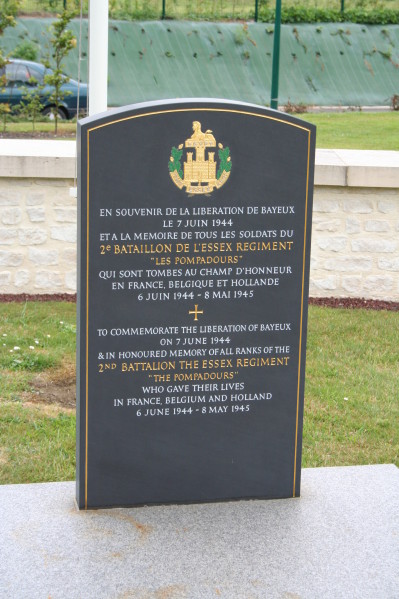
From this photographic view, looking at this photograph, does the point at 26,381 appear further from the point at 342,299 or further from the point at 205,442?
the point at 342,299

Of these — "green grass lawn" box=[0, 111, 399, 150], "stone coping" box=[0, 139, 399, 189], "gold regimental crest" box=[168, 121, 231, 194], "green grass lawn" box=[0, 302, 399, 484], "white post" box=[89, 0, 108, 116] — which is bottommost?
"green grass lawn" box=[0, 302, 399, 484]

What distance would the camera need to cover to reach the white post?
650 centimetres

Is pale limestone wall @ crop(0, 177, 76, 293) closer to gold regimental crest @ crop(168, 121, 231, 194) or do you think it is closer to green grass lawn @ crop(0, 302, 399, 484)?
green grass lawn @ crop(0, 302, 399, 484)

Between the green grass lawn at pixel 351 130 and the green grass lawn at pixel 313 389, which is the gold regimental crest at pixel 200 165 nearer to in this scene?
the green grass lawn at pixel 313 389

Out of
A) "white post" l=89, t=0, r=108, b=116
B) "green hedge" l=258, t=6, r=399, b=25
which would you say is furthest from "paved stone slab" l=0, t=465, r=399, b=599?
"green hedge" l=258, t=6, r=399, b=25

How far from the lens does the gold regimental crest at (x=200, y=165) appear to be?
14.0ft

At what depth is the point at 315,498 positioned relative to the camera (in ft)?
15.3

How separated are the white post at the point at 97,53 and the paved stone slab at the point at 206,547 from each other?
118 inches

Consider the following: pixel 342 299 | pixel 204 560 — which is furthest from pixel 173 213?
pixel 342 299

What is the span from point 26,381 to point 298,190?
3.12m

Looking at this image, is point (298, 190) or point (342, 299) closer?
point (298, 190)

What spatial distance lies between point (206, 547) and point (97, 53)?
3.74m

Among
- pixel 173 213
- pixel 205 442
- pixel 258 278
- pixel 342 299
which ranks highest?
pixel 173 213

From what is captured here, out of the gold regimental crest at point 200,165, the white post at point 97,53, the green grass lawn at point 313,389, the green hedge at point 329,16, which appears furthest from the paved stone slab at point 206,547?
the green hedge at point 329,16
